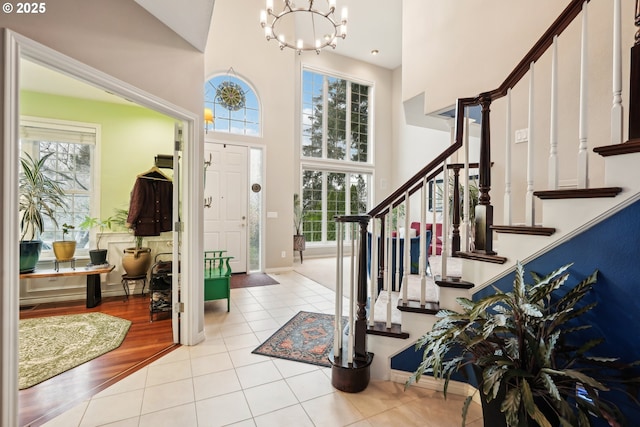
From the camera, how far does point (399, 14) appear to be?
580 centimetres

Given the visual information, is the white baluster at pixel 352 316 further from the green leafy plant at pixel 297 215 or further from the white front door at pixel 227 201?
the green leafy plant at pixel 297 215

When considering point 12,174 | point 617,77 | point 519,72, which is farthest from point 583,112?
point 12,174

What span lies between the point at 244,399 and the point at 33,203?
3385mm

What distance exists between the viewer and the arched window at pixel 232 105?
5152 mm

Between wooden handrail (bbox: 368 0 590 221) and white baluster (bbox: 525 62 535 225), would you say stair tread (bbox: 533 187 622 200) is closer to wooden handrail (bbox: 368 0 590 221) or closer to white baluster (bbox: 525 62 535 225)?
white baluster (bbox: 525 62 535 225)

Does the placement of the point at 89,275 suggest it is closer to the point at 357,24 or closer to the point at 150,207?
the point at 150,207

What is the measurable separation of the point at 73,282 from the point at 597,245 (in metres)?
5.21

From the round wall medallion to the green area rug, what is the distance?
3.85m

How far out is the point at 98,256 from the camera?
366 cm

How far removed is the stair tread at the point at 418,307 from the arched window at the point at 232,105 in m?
4.50

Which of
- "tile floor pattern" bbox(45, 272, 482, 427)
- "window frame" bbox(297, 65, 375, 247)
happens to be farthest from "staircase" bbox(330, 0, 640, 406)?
"window frame" bbox(297, 65, 375, 247)

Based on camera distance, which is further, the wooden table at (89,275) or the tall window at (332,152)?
the tall window at (332,152)

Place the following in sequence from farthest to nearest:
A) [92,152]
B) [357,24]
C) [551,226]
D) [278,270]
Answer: [357,24], [278,270], [92,152], [551,226]

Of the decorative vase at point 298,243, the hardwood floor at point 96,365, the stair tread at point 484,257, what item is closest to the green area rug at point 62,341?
the hardwood floor at point 96,365
